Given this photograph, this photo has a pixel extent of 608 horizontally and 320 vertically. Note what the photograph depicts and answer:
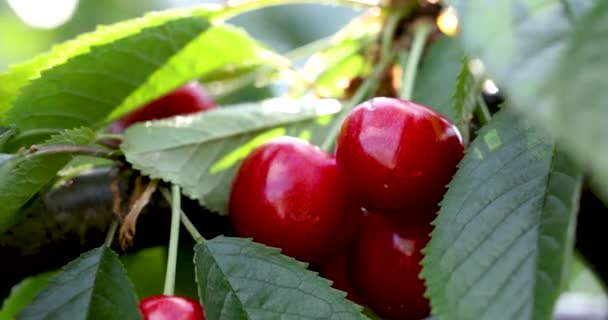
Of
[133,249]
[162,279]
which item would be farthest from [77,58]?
[162,279]

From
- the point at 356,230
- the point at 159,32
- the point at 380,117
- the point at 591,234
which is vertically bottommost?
the point at 591,234

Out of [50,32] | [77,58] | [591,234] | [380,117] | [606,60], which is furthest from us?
[50,32]

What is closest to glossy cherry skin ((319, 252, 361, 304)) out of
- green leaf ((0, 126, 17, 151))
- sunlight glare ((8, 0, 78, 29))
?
green leaf ((0, 126, 17, 151))

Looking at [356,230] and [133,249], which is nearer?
[356,230]

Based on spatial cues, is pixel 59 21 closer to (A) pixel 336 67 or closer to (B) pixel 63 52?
(A) pixel 336 67

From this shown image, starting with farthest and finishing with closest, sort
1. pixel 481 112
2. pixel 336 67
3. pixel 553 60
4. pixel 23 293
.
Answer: pixel 336 67 < pixel 23 293 < pixel 481 112 < pixel 553 60

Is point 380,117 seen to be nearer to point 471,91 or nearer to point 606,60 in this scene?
point 471,91

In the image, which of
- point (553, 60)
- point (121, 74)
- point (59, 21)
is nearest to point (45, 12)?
point (59, 21)

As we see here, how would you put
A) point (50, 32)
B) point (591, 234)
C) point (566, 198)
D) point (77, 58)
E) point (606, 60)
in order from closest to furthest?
point (606, 60) → point (566, 198) → point (77, 58) → point (591, 234) → point (50, 32)
